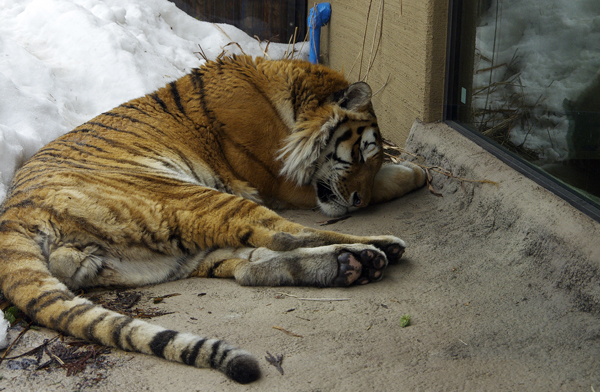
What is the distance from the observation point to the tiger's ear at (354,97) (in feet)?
9.99

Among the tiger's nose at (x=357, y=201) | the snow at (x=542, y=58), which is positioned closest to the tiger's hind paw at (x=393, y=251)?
the tiger's nose at (x=357, y=201)

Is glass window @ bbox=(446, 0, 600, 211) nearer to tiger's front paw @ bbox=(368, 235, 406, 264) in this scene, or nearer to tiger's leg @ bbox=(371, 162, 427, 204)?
tiger's leg @ bbox=(371, 162, 427, 204)

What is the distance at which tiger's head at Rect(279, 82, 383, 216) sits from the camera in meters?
3.08

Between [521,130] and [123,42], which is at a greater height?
[123,42]

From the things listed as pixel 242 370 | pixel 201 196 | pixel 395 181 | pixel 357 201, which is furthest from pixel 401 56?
pixel 242 370

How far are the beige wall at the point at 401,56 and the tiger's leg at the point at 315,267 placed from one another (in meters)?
1.48

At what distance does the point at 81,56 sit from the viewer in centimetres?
491

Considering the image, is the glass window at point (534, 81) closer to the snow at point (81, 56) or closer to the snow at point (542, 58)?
the snow at point (542, 58)

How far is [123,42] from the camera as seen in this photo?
514 centimetres

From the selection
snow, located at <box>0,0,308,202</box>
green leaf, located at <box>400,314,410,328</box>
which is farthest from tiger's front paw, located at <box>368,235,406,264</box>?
snow, located at <box>0,0,308,202</box>

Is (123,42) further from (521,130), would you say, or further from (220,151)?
(521,130)

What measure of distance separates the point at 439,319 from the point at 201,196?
3.98ft

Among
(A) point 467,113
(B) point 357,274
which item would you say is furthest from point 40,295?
(A) point 467,113

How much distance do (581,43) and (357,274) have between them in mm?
1335
